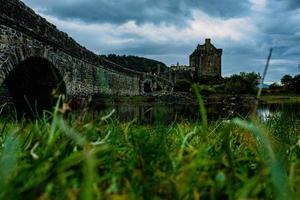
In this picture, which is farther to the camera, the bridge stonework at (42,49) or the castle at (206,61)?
the castle at (206,61)

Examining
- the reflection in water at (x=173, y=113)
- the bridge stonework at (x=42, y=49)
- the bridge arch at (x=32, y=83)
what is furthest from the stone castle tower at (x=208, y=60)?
the reflection in water at (x=173, y=113)

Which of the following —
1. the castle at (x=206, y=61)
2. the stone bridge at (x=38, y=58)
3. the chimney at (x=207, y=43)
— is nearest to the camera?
the stone bridge at (x=38, y=58)

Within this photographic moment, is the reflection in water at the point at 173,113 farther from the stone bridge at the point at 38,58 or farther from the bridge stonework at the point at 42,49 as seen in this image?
the stone bridge at the point at 38,58

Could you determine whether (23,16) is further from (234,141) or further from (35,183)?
(35,183)

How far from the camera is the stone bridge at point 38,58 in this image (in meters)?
10.4

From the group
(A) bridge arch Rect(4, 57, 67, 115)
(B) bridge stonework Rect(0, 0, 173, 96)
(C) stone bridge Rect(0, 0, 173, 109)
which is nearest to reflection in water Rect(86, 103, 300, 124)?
(B) bridge stonework Rect(0, 0, 173, 96)

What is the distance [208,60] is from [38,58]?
220ft

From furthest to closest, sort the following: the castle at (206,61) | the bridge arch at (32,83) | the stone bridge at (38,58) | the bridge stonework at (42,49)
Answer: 1. the castle at (206,61)
2. the bridge arch at (32,83)
3. the stone bridge at (38,58)
4. the bridge stonework at (42,49)

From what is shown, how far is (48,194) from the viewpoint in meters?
1.02

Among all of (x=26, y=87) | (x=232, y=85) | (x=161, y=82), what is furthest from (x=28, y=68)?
(x=161, y=82)

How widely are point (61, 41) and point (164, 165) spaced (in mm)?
15106

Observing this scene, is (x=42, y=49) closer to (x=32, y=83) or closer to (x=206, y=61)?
(x=32, y=83)

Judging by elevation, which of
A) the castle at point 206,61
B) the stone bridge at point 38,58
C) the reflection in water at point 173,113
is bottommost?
the reflection in water at point 173,113

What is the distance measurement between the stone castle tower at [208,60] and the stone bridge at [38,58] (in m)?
53.0
